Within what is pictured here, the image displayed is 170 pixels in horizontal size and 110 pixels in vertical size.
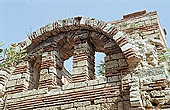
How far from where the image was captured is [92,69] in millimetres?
6523

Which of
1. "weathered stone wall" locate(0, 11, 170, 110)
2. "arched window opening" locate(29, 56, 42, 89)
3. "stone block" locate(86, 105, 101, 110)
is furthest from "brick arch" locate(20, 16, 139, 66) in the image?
"stone block" locate(86, 105, 101, 110)

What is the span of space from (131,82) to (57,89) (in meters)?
1.91

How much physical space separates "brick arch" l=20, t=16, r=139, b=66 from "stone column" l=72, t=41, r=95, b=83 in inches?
20.3

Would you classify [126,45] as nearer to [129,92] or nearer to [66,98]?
[129,92]

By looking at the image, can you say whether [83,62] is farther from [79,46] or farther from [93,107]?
[93,107]

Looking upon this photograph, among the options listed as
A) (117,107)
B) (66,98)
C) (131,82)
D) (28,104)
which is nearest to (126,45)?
(131,82)

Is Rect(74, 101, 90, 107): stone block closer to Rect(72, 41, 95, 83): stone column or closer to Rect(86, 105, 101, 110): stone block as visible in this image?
Rect(86, 105, 101, 110): stone block

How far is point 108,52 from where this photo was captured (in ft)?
20.5

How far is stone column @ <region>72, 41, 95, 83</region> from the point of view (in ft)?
20.2

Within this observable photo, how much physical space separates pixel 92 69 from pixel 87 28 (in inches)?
44.4

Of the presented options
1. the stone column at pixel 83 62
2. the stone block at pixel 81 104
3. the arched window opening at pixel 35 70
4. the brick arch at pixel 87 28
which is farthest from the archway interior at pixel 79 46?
the stone block at pixel 81 104

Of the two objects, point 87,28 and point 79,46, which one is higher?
point 87,28

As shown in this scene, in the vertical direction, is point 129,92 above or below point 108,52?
below

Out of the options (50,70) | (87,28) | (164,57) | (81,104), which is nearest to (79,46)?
(87,28)
